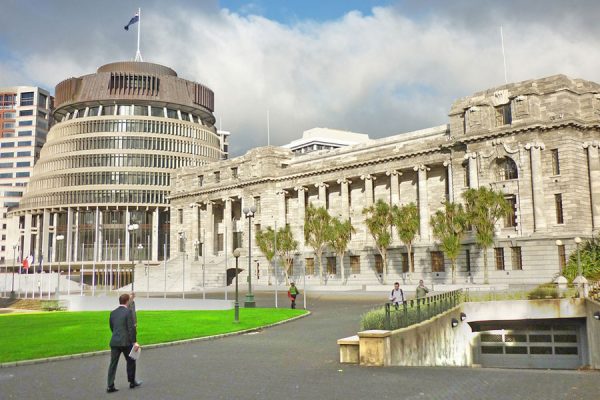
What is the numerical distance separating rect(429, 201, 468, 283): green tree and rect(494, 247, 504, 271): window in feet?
11.8

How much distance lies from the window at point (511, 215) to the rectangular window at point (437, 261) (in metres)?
8.01

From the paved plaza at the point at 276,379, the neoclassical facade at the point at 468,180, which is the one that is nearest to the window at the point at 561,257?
the neoclassical facade at the point at 468,180

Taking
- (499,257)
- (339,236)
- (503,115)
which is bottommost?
(499,257)

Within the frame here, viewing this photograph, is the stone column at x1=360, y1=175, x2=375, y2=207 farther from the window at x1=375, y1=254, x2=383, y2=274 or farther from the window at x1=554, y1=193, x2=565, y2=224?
the window at x1=554, y1=193, x2=565, y2=224

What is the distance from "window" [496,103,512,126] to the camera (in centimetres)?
Answer: 5628

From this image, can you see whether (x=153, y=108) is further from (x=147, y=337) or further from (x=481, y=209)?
(x=147, y=337)

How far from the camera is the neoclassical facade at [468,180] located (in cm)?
5209

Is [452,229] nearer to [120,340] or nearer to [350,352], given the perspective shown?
[350,352]

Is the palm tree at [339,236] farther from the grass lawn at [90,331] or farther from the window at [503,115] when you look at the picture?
the grass lawn at [90,331]

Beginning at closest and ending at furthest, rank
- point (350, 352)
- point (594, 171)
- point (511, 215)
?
point (350, 352), point (594, 171), point (511, 215)

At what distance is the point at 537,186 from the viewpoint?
52906 mm

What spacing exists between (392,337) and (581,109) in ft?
150

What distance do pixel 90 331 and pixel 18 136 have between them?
139 meters

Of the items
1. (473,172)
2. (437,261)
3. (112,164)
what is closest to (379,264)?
(437,261)
